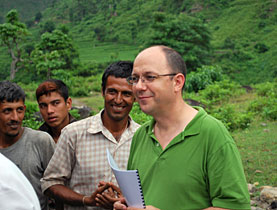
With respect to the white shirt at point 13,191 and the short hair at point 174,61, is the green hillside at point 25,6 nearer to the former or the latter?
the short hair at point 174,61

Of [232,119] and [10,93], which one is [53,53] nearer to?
[232,119]

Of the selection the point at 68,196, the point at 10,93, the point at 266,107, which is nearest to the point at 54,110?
the point at 10,93

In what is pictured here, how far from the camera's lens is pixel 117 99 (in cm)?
256

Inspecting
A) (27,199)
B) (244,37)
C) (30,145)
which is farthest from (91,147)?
(244,37)

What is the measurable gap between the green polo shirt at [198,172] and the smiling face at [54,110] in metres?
1.61

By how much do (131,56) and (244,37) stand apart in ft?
30.7

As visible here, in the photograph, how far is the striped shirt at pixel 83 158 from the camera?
245 centimetres

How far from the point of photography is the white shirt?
1197mm

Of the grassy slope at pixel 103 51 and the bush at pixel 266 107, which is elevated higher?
the grassy slope at pixel 103 51

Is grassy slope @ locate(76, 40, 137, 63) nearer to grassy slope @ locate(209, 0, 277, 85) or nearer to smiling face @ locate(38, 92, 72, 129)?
grassy slope @ locate(209, 0, 277, 85)

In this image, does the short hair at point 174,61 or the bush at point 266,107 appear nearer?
the short hair at point 174,61

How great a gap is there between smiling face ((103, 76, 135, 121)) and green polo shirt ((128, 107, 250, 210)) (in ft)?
2.34

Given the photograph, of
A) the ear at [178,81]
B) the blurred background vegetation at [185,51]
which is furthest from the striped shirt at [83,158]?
the blurred background vegetation at [185,51]

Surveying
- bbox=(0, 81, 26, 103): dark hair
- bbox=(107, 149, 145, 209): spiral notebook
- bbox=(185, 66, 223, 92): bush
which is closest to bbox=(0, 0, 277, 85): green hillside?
bbox=(185, 66, 223, 92): bush
